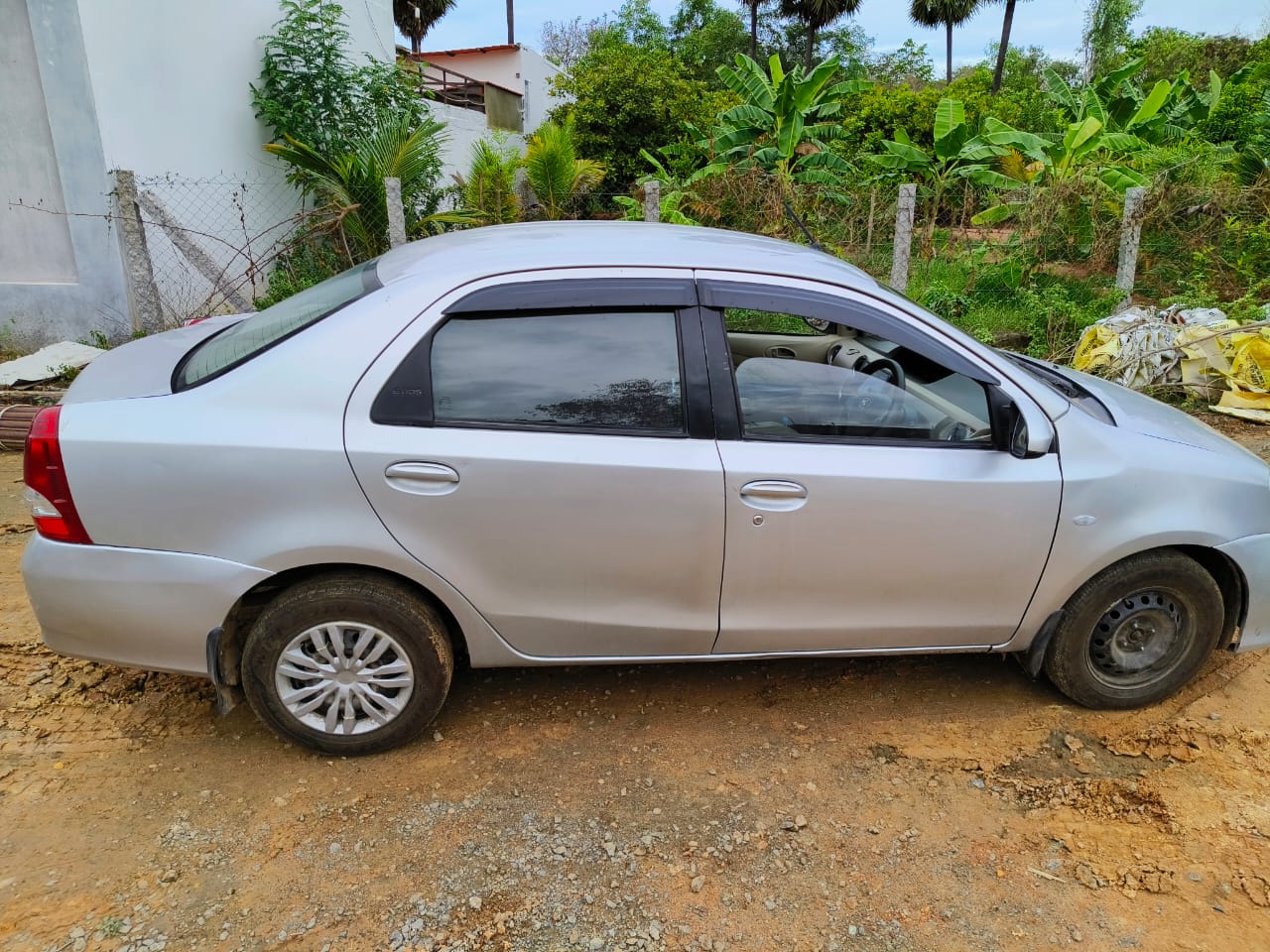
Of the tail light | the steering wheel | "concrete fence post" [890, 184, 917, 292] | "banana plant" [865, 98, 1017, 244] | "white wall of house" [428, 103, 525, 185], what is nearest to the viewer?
the tail light

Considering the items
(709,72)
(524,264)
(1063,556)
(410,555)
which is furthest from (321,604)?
(709,72)

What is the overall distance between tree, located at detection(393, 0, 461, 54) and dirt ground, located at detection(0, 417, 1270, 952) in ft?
112

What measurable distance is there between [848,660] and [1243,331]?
5.81 meters

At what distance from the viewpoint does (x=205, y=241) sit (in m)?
8.90

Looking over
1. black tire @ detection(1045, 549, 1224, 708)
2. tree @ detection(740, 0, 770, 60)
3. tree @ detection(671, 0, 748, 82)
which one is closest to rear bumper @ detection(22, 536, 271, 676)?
black tire @ detection(1045, 549, 1224, 708)

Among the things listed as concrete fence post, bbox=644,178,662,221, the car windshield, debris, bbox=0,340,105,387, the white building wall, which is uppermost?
the white building wall

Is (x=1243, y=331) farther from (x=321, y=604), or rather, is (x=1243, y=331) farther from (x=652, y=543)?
(x=321, y=604)

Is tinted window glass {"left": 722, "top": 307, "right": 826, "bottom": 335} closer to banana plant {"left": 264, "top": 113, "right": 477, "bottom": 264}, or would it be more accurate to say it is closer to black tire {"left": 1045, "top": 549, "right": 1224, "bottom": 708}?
black tire {"left": 1045, "top": 549, "right": 1224, "bottom": 708}

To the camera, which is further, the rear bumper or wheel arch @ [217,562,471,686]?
wheel arch @ [217,562,471,686]

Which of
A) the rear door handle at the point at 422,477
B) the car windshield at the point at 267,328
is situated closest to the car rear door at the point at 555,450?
the rear door handle at the point at 422,477

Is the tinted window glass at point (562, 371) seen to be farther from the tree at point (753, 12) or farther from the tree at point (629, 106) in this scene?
the tree at point (753, 12)

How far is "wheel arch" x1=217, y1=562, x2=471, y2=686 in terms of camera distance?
2781 millimetres

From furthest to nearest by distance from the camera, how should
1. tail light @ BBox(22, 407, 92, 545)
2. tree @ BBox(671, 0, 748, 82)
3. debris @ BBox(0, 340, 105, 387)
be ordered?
tree @ BBox(671, 0, 748, 82)
debris @ BBox(0, 340, 105, 387)
tail light @ BBox(22, 407, 92, 545)

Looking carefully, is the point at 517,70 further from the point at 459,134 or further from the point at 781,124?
→ the point at 781,124
